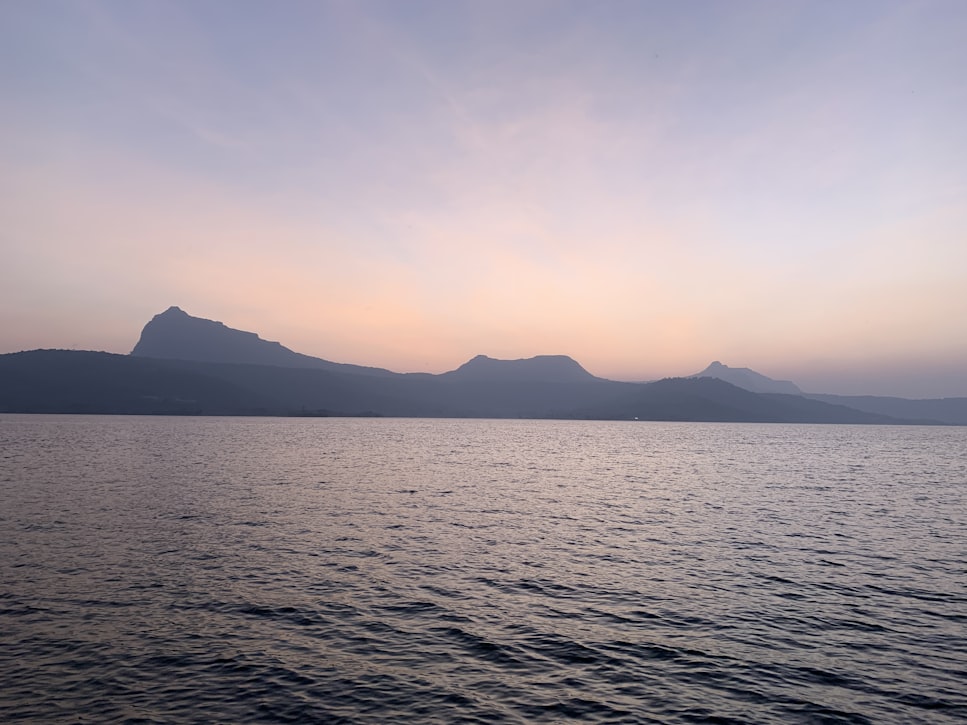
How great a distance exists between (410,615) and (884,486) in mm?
111303

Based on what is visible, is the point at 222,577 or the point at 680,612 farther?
the point at 222,577

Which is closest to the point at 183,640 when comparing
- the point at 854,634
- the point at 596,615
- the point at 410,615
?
the point at 410,615

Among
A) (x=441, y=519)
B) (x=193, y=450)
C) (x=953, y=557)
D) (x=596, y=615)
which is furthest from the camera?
(x=193, y=450)

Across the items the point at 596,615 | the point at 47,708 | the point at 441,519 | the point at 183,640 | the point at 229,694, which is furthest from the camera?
the point at 441,519

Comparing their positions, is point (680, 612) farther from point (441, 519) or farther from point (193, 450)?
point (193, 450)

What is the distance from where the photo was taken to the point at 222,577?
41719mm

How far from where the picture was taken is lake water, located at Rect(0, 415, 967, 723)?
24453 mm

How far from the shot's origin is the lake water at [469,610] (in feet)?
80.2

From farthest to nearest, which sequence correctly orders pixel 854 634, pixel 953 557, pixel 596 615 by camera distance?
1. pixel 953 557
2. pixel 596 615
3. pixel 854 634

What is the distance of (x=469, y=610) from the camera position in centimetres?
3575

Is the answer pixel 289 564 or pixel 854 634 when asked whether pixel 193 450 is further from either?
pixel 854 634

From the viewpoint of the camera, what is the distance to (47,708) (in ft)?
74.2

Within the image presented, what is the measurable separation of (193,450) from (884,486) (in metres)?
163

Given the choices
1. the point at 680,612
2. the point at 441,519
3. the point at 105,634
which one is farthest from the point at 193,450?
the point at 680,612
